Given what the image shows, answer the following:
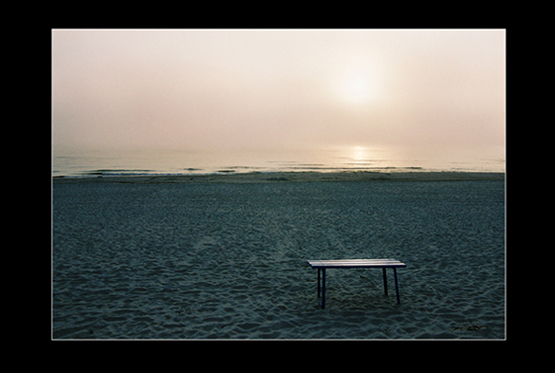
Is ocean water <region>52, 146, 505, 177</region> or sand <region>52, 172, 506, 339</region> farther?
ocean water <region>52, 146, 505, 177</region>

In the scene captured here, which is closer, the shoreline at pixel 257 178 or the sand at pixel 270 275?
the sand at pixel 270 275

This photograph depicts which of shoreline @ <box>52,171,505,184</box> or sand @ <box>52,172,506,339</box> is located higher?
shoreline @ <box>52,171,505,184</box>

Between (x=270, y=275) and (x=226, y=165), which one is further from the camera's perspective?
(x=226, y=165)

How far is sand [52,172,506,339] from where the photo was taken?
475 centimetres

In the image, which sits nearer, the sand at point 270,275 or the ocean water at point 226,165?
the sand at point 270,275

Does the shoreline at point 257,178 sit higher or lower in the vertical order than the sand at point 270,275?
higher

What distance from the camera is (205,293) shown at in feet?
19.4

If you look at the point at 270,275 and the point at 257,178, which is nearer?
the point at 270,275

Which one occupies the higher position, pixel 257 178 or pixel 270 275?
pixel 257 178

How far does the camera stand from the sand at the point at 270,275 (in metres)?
4.75

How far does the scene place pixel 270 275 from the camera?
22.7 ft
